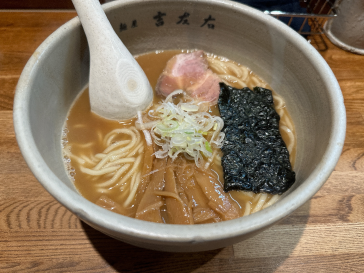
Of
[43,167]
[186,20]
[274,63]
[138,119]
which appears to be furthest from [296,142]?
[43,167]

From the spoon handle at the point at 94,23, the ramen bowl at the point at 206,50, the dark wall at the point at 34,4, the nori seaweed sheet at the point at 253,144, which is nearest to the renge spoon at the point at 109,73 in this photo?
the spoon handle at the point at 94,23

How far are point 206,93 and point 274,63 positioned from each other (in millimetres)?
498

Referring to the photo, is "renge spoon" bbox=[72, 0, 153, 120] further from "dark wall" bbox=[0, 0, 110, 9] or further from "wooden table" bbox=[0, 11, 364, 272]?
"dark wall" bbox=[0, 0, 110, 9]

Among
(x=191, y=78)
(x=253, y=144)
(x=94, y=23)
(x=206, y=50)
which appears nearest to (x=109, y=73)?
(x=94, y=23)

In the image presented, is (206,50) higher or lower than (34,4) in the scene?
higher

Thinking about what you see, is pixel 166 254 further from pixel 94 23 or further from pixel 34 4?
pixel 34 4

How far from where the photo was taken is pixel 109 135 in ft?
5.15

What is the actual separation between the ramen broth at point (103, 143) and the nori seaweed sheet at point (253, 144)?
0.06m

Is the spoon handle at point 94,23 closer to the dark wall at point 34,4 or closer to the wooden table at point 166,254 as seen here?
the wooden table at point 166,254

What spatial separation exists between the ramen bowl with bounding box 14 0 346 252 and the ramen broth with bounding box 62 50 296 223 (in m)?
0.05

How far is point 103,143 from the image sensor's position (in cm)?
154

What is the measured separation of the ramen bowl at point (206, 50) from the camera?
86 cm

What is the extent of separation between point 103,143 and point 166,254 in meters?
0.73

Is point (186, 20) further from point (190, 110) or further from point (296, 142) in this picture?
point (296, 142)
